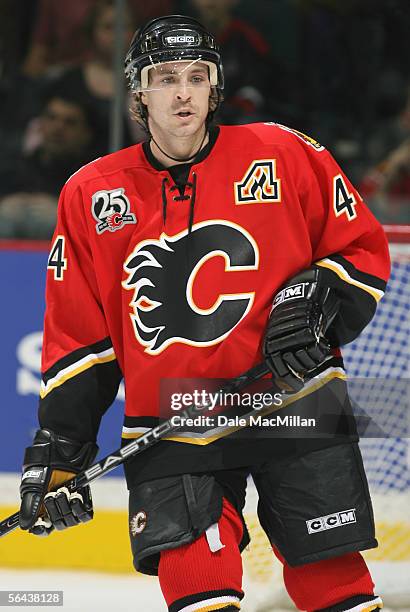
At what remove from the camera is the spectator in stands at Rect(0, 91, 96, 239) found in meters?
4.30

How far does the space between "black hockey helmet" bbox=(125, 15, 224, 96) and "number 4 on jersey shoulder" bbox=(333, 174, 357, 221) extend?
27cm

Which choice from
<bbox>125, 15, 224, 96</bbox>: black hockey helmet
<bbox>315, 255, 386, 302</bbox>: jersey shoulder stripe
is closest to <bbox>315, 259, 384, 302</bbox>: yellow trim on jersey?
<bbox>315, 255, 386, 302</bbox>: jersey shoulder stripe

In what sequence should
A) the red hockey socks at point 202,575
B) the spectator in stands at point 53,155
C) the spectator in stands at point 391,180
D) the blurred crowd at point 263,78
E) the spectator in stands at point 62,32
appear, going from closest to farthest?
the red hockey socks at point 202,575, the spectator in stands at point 391,180, the spectator in stands at point 53,155, the blurred crowd at point 263,78, the spectator in stands at point 62,32

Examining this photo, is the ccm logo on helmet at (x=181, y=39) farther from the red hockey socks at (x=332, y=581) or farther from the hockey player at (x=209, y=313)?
the red hockey socks at (x=332, y=581)

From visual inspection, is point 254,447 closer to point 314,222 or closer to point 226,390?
point 226,390

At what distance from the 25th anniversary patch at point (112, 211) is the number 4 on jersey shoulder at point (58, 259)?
0.31 ft

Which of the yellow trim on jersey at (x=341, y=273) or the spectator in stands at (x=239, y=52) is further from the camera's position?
the spectator in stands at (x=239, y=52)

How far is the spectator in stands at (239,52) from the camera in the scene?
176 inches

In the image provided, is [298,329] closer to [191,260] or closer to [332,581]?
[191,260]

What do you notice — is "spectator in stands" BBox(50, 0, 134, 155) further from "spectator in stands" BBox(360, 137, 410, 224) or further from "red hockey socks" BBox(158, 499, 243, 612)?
"red hockey socks" BBox(158, 499, 243, 612)

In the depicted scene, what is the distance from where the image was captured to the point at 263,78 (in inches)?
179

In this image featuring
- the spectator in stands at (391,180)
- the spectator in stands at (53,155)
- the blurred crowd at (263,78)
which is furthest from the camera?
the blurred crowd at (263,78)

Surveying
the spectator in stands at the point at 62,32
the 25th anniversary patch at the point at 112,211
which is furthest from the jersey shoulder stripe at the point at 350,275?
the spectator in stands at the point at 62,32

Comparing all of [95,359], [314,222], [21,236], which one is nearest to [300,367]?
[314,222]
